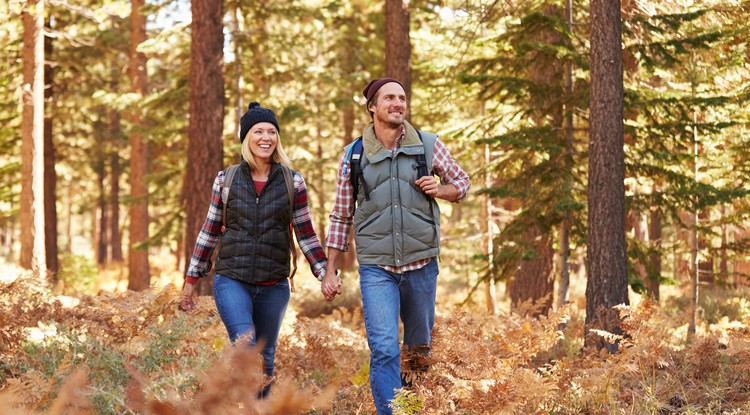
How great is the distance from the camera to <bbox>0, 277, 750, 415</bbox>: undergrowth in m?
4.96

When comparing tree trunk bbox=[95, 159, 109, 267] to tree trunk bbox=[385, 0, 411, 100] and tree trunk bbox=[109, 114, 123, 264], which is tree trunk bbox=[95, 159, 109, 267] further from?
tree trunk bbox=[385, 0, 411, 100]

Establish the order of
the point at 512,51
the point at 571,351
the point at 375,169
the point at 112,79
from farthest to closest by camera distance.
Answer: the point at 112,79 < the point at 512,51 < the point at 571,351 < the point at 375,169

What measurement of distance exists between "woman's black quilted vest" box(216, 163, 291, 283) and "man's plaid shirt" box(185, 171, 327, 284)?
17 centimetres

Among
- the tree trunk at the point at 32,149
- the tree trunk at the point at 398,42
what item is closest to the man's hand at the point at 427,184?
the tree trunk at the point at 398,42

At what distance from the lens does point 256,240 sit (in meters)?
5.82

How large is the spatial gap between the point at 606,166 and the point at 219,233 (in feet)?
15.2

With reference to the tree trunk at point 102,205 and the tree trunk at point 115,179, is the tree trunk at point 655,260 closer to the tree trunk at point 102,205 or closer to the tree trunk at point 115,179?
the tree trunk at point 115,179

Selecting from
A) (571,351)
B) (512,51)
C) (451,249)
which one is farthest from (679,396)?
(451,249)

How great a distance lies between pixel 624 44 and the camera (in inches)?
422

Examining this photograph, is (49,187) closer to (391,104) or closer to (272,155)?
(272,155)

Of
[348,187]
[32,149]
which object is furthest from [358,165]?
[32,149]

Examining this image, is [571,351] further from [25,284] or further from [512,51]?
[25,284]

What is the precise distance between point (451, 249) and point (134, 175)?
10.8m

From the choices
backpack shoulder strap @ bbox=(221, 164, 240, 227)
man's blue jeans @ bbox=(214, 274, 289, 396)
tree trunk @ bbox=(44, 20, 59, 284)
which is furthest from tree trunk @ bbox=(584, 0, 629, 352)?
tree trunk @ bbox=(44, 20, 59, 284)
